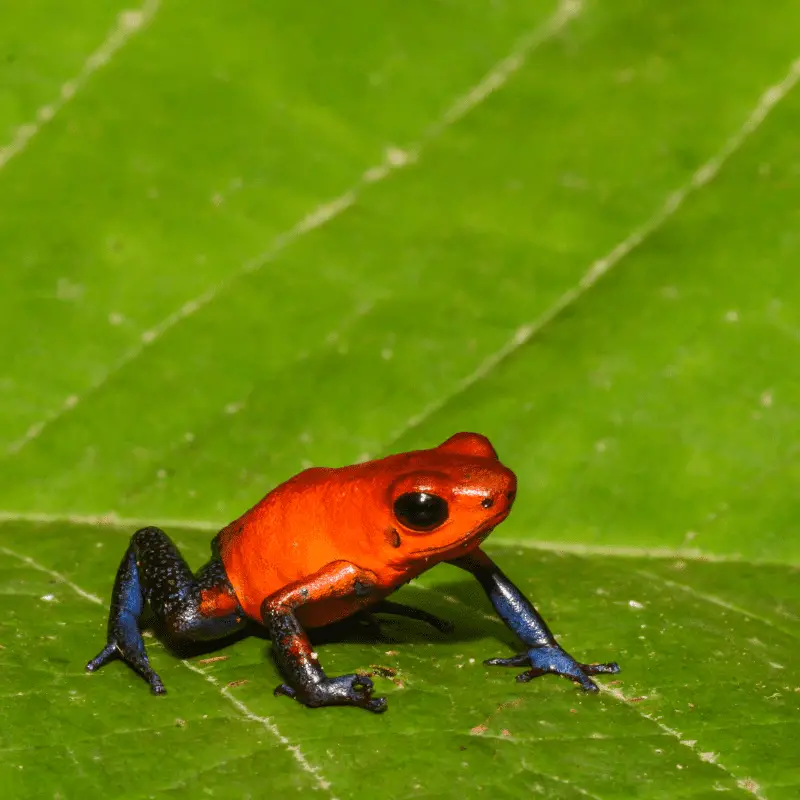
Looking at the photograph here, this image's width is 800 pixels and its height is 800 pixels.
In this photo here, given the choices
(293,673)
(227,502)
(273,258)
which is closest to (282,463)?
(227,502)

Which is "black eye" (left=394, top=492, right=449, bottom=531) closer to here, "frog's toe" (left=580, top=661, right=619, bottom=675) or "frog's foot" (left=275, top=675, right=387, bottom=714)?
"frog's foot" (left=275, top=675, right=387, bottom=714)

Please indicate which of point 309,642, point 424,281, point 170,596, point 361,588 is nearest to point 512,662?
point 361,588

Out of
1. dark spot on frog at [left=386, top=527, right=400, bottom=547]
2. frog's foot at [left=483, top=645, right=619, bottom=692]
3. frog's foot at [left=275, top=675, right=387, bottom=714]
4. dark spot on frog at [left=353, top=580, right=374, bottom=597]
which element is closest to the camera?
frog's foot at [left=275, top=675, right=387, bottom=714]

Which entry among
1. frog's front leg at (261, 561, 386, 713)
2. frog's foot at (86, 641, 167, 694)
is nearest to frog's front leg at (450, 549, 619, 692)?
frog's front leg at (261, 561, 386, 713)

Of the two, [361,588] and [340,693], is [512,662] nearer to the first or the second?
[361,588]

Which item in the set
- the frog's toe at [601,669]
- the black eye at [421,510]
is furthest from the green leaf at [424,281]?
the black eye at [421,510]

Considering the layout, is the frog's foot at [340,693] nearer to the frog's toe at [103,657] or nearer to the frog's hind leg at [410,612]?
the frog's toe at [103,657]

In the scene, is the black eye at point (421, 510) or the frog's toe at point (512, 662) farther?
the frog's toe at point (512, 662)
